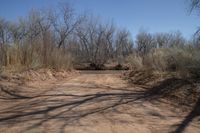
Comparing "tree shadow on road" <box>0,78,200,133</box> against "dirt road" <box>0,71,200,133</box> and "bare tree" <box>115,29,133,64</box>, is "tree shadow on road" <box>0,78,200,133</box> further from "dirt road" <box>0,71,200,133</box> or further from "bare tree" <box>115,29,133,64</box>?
"bare tree" <box>115,29,133,64</box>

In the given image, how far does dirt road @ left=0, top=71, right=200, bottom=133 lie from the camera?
481 cm

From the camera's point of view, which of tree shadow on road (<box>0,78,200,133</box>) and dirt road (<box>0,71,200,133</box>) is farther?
tree shadow on road (<box>0,78,200,133</box>)

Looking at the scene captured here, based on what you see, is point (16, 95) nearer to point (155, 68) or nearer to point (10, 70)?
point (10, 70)

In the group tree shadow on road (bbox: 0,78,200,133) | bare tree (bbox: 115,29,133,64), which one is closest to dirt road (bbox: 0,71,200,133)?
tree shadow on road (bbox: 0,78,200,133)

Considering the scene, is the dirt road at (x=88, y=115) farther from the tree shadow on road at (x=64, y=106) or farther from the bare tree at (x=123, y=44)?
the bare tree at (x=123, y=44)

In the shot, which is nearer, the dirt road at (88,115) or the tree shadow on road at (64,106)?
the dirt road at (88,115)

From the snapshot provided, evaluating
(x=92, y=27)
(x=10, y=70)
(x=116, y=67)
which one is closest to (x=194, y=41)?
(x=10, y=70)

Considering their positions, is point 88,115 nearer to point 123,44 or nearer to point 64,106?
point 64,106

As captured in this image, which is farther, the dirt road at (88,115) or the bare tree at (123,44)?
the bare tree at (123,44)

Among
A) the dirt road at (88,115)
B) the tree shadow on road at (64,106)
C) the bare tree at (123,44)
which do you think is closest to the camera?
the dirt road at (88,115)

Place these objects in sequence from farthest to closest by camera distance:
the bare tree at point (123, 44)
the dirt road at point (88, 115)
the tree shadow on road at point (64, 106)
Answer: the bare tree at point (123, 44) < the tree shadow on road at point (64, 106) < the dirt road at point (88, 115)

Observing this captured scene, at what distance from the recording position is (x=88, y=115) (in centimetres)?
570

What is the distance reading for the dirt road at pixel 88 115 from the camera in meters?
4.81

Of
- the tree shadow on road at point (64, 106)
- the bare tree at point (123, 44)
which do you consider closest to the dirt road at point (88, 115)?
the tree shadow on road at point (64, 106)
